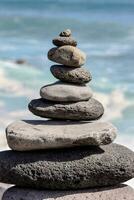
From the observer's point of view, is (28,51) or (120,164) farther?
(28,51)

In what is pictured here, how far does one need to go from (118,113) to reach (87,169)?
30.8 feet

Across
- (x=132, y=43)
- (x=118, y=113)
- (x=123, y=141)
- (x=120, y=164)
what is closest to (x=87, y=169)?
(x=120, y=164)

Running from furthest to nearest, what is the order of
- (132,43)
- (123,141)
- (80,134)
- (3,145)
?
1. (132,43)
2. (123,141)
3. (3,145)
4. (80,134)

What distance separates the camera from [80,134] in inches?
232

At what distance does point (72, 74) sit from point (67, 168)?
742mm

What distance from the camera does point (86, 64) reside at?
22.0 m

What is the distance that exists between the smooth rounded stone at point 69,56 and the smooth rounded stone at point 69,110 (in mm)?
317

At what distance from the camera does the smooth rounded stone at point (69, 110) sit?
6.02m

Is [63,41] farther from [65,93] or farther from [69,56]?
[65,93]

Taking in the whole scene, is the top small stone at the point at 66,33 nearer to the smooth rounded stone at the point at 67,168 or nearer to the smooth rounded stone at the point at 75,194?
the smooth rounded stone at the point at 67,168

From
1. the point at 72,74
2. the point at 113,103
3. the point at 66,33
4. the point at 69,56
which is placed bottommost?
the point at 113,103

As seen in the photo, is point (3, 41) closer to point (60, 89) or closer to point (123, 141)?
point (123, 141)

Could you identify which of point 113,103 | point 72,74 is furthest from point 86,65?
point 72,74

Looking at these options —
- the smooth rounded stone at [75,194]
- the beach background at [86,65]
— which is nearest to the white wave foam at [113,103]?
the beach background at [86,65]
